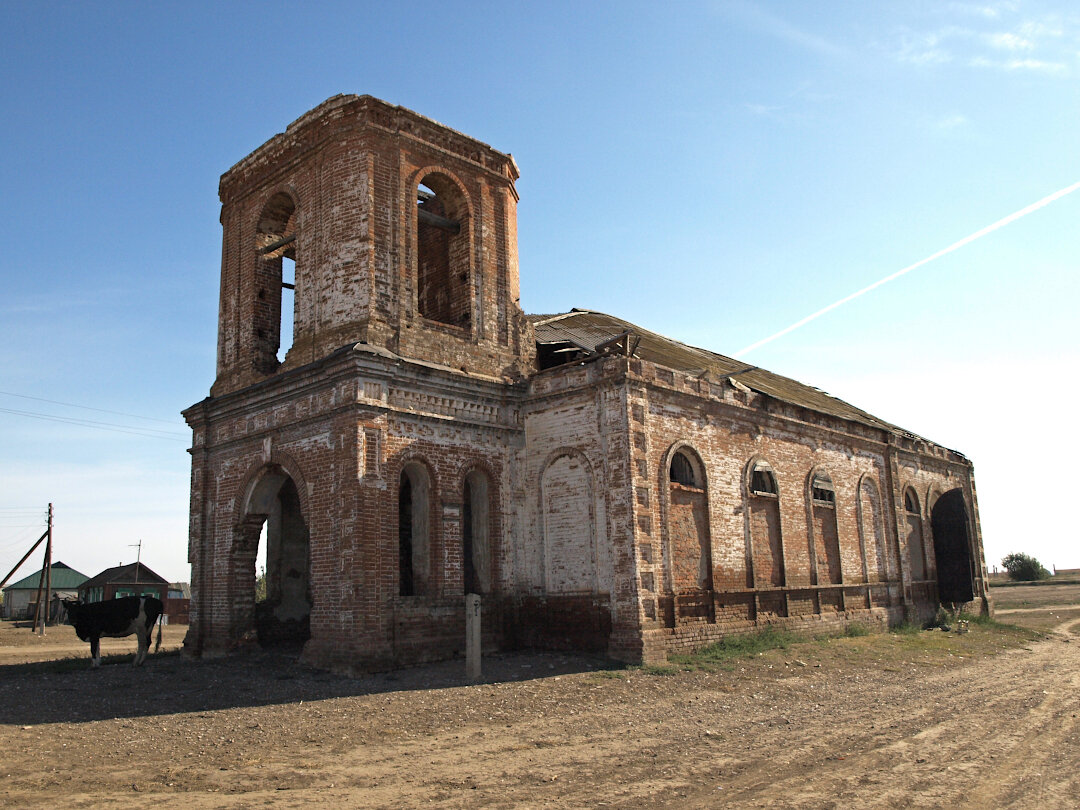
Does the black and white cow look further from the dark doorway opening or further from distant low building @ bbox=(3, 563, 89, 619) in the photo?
distant low building @ bbox=(3, 563, 89, 619)

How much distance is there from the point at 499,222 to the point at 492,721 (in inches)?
395

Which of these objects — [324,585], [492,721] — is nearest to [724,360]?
[324,585]

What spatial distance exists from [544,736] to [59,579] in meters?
50.3

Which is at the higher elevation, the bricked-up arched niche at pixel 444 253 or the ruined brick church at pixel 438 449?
the bricked-up arched niche at pixel 444 253

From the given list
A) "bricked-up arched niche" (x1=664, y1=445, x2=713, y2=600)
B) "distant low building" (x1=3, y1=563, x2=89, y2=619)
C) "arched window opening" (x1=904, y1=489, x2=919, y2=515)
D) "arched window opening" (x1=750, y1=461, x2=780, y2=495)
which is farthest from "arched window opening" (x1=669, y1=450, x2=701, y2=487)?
"distant low building" (x1=3, y1=563, x2=89, y2=619)

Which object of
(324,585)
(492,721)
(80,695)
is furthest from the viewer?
(324,585)

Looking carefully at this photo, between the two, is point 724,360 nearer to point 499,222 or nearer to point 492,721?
point 499,222

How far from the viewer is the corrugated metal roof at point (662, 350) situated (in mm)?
16531

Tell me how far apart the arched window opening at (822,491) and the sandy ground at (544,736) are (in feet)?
17.3

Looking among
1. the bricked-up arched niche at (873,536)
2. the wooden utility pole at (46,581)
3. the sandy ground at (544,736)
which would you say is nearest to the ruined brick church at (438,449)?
the sandy ground at (544,736)

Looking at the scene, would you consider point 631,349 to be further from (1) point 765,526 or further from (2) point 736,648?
(2) point 736,648

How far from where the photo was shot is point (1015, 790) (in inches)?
252

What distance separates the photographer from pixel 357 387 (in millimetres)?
12562

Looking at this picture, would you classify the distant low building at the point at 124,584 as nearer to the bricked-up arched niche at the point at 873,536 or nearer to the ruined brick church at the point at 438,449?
the ruined brick church at the point at 438,449
